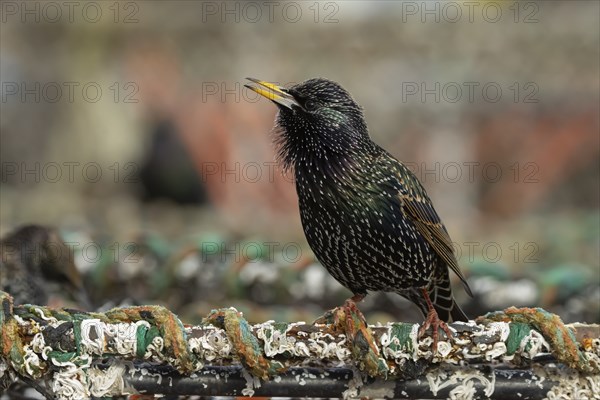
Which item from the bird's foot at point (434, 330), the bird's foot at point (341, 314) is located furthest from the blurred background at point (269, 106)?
the bird's foot at point (434, 330)

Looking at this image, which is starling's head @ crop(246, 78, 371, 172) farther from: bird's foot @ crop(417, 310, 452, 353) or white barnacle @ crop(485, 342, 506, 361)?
white barnacle @ crop(485, 342, 506, 361)

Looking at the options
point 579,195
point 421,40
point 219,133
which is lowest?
point 579,195

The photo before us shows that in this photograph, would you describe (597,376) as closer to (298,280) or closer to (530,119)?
(298,280)

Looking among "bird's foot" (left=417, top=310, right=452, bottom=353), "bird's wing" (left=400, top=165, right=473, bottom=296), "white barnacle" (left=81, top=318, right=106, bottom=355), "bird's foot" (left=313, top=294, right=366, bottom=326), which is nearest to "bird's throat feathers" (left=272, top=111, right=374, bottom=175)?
"bird's wing" (left=400, top=165, right=473, bottom=296)

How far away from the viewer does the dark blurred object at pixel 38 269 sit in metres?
3.09

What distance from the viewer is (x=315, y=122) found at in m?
3.31

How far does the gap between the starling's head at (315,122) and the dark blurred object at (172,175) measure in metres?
6.08

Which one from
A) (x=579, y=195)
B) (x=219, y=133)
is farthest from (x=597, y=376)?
(x=579, y=195)

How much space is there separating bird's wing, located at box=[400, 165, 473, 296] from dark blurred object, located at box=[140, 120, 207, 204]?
596 cm

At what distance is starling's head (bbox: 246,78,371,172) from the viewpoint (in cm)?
330

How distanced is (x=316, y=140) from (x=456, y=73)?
370 inches

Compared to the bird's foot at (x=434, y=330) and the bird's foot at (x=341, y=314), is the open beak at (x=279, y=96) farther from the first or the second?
the bird's foot at (x=434, y=330)

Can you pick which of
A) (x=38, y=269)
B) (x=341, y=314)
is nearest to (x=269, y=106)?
(x=38, y=269)

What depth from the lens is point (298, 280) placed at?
4043 millimetres
